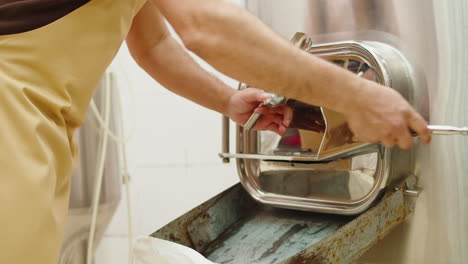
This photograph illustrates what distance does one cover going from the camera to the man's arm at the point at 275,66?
70 centimetres

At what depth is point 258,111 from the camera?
1043 mm

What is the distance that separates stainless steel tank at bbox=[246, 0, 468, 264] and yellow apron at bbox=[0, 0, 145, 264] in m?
0.63

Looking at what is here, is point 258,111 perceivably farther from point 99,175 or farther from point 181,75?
point 99,175

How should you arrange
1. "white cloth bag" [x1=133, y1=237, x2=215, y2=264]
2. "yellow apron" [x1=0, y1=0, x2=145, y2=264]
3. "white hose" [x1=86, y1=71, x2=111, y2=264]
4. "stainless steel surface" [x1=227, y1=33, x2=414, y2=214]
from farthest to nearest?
"white hose" [x1=86, y1=71, x2=111, y2=264]
"stainless steel surface" [x1=227, y1=33, x2=414, y2=214]
"white cloth bag" [x1=133, y1=237, x2=215, y2=264]
"yellow apron" [x1=0, y1=0, x2=145, y2=264]

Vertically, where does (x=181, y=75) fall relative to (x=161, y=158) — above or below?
above

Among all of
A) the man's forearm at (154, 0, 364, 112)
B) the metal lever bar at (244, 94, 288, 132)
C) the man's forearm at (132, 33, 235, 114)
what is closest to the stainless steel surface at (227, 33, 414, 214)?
the metal lever bar at (244, 94, 288, 132)

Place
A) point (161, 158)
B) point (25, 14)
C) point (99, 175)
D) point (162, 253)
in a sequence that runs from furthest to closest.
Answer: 1. point (161, 158)
2. point (99, 175)
3. point (162, 253)
4. point (25, 14)

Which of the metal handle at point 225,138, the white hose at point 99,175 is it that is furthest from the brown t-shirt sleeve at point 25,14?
the white hose at point 99,175

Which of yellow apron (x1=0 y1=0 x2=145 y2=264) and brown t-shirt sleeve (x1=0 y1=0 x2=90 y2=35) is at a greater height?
brown t-shirt sleeve (x1=0 y1=0 x2=90 y2=35)

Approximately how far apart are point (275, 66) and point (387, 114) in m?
0.18

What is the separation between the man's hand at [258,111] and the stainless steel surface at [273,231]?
24cm

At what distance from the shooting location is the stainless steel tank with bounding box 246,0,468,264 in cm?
101

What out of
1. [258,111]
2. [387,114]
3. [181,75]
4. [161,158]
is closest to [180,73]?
[181,75]

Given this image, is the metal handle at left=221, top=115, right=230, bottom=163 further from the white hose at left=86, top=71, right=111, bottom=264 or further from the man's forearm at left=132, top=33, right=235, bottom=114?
the white hose at left=86, top=71, right=111, bottom=264
